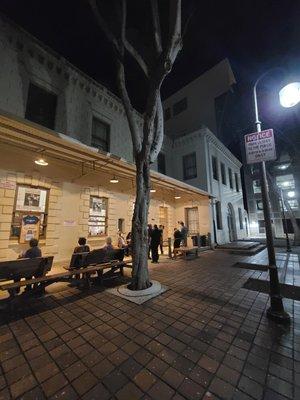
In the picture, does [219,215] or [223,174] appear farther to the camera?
[223,174]

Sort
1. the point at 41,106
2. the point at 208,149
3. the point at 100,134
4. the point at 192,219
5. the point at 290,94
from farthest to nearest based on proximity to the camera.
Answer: the point at 208,149 < the point at 192,219 < the point at 100,134 < the point at 41,106 < the point at 290,94

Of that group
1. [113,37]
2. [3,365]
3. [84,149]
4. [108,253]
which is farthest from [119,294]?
[113,37]

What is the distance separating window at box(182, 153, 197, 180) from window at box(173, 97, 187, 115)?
7.43 m

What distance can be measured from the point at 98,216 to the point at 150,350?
8008 millimetres

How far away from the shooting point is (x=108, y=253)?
671 cm

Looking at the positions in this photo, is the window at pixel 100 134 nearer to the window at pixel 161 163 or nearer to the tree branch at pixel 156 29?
the window at pixel 161 163

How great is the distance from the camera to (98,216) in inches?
407

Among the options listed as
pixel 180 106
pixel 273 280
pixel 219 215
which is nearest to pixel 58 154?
pixel 273 280

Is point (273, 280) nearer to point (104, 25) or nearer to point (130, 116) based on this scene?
point (130, 116)

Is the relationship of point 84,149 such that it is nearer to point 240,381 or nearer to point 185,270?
point 185,270

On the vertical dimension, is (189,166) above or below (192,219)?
above

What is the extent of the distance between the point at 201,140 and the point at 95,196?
1146 centimetres

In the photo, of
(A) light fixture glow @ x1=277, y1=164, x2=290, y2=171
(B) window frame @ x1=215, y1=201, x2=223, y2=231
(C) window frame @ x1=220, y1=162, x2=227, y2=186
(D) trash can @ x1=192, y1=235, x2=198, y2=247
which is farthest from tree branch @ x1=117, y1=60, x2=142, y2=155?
(A) light fixture glow @ x1=277, y1=164, x2=290, y2=171

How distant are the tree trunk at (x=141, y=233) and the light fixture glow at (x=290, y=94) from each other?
3.70 m
